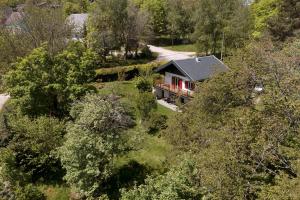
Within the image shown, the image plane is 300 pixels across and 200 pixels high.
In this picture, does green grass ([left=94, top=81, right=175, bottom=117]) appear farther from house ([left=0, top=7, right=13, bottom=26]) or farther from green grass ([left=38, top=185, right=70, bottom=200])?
house ([left=0, top=7, right=13, bottom=26])

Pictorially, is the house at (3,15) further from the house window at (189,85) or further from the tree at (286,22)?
the tree at (286,22)

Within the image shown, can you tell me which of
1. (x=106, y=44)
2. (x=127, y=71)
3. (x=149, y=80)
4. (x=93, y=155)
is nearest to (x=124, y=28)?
(x=106, y=44)

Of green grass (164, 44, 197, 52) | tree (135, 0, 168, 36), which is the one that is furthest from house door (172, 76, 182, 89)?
tree (135, 0, 168, 36)

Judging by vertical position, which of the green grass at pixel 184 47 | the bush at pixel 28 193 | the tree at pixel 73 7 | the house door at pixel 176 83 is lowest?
the bush at pixel 28 193

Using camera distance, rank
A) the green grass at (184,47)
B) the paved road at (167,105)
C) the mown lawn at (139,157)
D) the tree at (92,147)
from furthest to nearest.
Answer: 1. the green grass at (184,47)
2. the paved road at (167,105)
3. the mown lawn at (139,157)
4. the tree at (92,147)

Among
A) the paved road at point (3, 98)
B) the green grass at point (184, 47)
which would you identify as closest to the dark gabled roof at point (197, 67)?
the paved road at point (3, 98)

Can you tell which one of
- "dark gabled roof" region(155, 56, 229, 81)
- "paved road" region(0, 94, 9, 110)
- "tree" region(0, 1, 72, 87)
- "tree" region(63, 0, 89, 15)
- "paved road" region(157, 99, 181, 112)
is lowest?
"paved road" region(157, 99, 181, 112)

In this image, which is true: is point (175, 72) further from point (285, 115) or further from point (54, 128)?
point (285, 115)
